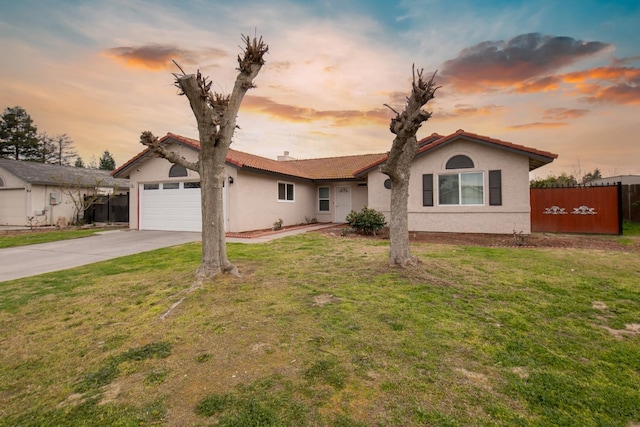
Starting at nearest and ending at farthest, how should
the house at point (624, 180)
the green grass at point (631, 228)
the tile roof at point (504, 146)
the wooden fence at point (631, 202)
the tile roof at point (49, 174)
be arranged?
the tile roof at point (504, 146) → the green grass at point (631, 228) → the wooden fence at point (631, 202) → the tile roof at point (49, 174) → the house at point (624, 180)

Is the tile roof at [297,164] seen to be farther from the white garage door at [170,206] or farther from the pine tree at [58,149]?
the pine tree at [58,149]

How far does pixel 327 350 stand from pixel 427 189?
1147 cm

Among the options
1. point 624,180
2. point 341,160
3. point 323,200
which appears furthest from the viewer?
point 624,180

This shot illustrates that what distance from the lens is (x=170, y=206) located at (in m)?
14.8

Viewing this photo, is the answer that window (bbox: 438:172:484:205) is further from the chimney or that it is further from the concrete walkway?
the chimney

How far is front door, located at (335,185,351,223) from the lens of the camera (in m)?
19.2

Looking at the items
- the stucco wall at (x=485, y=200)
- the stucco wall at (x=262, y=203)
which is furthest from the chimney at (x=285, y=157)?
the stucco wall at (x=485, y=200)

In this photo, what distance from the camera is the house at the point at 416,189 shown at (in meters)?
12.1

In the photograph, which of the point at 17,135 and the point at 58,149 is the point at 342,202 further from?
the point at 58,149

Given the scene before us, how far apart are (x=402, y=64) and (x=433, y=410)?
1226 cm

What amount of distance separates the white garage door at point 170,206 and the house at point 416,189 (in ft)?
0.15

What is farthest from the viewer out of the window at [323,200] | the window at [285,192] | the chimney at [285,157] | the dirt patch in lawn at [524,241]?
the chimney at [285,157]

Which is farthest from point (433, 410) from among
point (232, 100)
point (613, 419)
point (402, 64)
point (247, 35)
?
point (402, 64)

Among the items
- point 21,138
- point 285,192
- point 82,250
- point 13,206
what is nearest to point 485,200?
point 285,192
